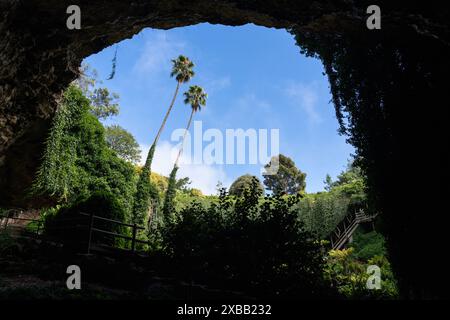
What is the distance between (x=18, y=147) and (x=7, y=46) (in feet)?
22.3

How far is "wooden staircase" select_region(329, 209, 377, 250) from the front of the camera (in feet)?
82.6

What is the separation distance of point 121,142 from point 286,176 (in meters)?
26.1

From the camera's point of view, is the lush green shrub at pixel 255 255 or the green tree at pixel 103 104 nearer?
the lush green shrub at pixel 255 255

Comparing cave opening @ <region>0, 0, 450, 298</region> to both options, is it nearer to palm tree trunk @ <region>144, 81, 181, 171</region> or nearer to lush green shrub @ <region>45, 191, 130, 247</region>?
lush green shrub @ <region>45, 191, 130, 247</region>

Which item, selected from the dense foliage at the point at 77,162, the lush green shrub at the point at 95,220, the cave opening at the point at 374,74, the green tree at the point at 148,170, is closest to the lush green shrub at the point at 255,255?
the cave opening at the point at 374,74

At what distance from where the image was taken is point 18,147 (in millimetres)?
11977

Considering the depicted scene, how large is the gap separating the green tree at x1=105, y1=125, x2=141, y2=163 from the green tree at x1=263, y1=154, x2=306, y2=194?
870 inches

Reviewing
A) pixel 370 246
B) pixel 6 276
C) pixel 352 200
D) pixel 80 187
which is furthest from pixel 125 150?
pixel 6 276

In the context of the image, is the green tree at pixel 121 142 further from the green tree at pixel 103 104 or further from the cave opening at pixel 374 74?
the cave opening at pixel 374 74

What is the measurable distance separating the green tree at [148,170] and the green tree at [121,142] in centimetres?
1324

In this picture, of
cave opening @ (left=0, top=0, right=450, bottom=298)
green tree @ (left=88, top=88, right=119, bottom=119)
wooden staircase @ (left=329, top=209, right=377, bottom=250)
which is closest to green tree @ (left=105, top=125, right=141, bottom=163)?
green tree @ (left=88, top=88, right=119, bottom=119)

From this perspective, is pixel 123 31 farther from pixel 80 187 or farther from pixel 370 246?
pixel 370 246

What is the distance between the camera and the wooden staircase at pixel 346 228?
2518cm

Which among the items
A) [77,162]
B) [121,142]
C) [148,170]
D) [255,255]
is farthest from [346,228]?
[121,142]
